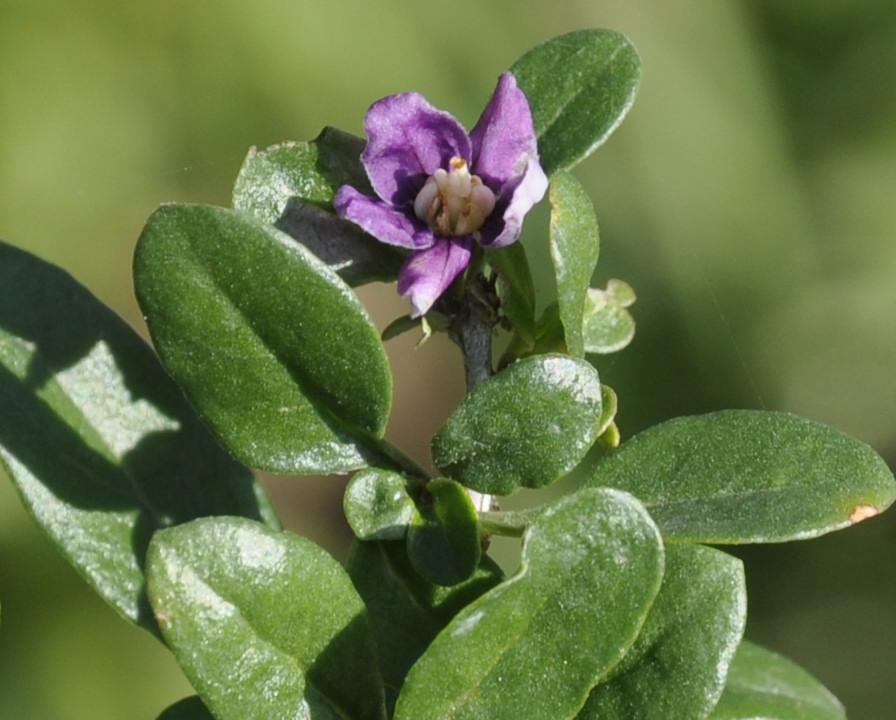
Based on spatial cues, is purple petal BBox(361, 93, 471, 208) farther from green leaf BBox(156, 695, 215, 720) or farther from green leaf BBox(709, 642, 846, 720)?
Answer: green leaf BBox(709, 642, 846, 720)

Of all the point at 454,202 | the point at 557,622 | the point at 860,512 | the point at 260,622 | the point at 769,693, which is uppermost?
the point at 454,202

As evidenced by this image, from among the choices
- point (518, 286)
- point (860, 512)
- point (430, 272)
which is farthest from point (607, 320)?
point (860, 512)

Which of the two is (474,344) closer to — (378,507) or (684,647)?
(378,507)

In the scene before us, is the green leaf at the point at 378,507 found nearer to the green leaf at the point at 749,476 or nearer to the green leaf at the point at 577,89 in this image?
the green leaf at the point at 749,476

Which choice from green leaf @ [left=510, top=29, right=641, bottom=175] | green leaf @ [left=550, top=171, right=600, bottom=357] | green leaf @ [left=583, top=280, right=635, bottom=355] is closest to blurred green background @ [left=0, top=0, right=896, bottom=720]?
green leaf @ [left=583, top=280, right=635, bottom=355]

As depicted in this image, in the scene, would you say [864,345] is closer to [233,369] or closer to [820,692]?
[820,692]

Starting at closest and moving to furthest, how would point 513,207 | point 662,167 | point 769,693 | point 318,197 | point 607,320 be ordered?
point 513,207
point 318,197
point 769,693
point 607,320
point 662,167
